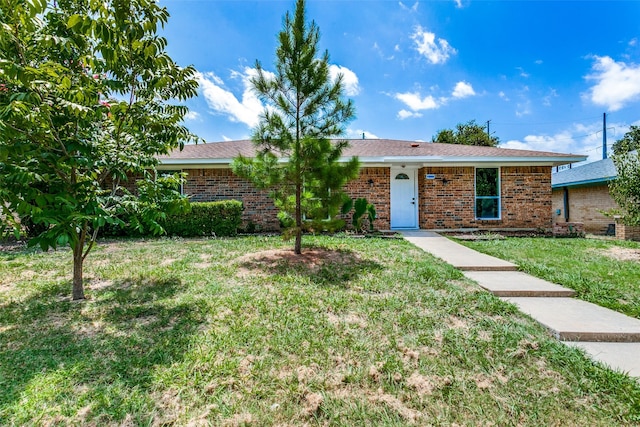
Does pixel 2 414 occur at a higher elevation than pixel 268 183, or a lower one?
lower

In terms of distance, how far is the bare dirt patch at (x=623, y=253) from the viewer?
20.3 feet

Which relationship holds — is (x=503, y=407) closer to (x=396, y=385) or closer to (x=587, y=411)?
(x=587, y=411)

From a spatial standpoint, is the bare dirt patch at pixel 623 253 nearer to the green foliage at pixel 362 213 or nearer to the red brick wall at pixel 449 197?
the red brick wall at pixel 449 197

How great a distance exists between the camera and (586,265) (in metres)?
5.45

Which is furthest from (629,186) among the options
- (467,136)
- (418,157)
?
(467,136)

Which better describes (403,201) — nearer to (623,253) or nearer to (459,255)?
(459,255)

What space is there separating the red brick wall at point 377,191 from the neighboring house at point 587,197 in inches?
377

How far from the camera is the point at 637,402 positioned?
1893 millimetres

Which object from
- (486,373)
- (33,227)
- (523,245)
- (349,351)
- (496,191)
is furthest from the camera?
(496,191)

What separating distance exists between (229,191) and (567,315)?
9.74 m

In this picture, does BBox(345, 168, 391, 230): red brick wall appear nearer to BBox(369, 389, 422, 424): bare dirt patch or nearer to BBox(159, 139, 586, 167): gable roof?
BBox(159, 139, 586, 167): gable roof

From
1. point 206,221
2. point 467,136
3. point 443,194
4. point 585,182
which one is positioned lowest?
point 206,221

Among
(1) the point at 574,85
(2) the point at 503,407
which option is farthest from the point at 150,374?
(1) the point at 574,85

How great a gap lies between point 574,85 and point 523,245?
43.9 feet
